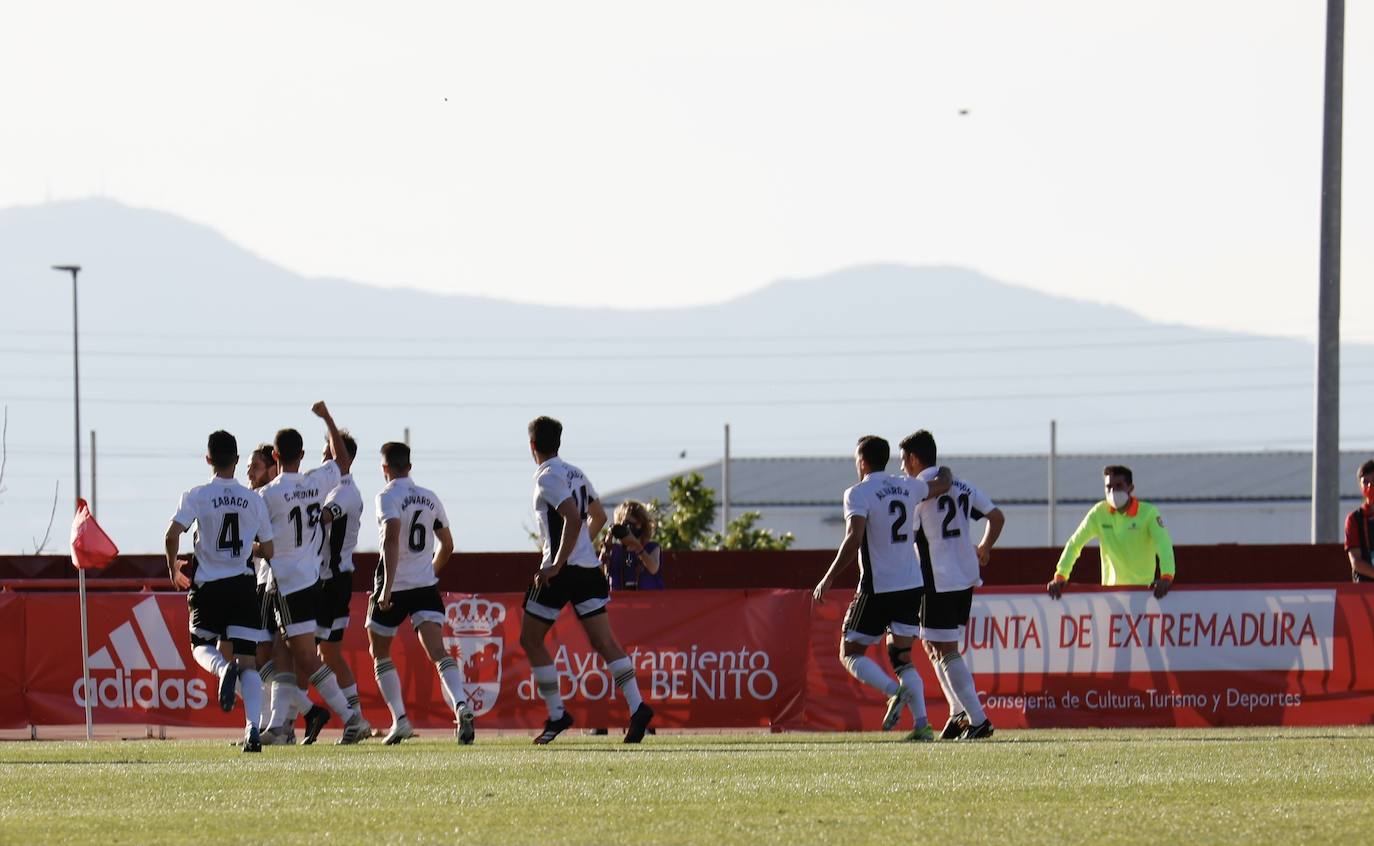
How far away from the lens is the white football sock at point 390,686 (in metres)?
14.8

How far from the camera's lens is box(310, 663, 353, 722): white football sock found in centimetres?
1441

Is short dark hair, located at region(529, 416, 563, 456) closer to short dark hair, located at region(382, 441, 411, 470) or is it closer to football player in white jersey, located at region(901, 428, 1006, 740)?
short dark hair, located at region(382, 441, 411, 470)

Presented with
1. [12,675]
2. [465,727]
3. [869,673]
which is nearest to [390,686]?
[465,727]

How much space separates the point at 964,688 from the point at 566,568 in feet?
8.51

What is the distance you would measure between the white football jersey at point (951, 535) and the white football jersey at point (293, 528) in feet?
12.7

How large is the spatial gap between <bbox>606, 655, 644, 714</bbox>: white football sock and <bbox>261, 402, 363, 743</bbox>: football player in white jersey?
1.95 meters

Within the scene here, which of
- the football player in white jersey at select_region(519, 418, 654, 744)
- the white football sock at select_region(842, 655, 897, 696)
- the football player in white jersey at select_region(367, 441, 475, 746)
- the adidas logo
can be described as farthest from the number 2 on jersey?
the adidas logo

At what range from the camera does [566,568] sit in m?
13.7

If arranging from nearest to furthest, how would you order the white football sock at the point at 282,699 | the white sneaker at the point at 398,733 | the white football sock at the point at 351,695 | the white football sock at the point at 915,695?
the white football sock at the point at 915,695
the white football sock at the point at 282,699
the white sneaker at the point at 398,733
the white football sock at the point at 351,695

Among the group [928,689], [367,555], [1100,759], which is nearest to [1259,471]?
[367,555]

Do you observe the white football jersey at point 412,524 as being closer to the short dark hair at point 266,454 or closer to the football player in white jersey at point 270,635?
the football player in white jersey at point 270,635

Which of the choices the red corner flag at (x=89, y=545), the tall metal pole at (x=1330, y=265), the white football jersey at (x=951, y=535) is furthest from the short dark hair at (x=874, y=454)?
the tall metal pole at (x=1330, y=265)

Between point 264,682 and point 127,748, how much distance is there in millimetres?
997

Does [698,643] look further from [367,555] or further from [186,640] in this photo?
[367,555]
